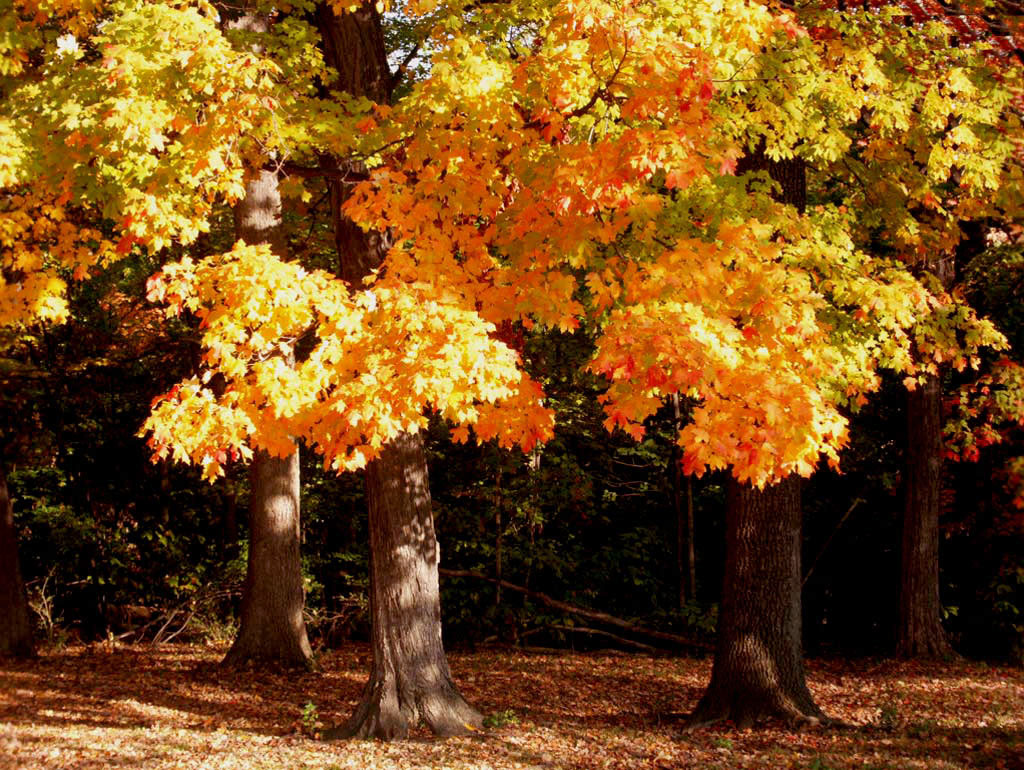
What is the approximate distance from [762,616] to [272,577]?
17.7 ft

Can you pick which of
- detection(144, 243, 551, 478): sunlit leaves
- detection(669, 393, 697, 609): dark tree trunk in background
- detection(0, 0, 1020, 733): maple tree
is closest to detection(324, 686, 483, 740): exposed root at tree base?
detection(0, 0, 1020, 733): maple tree

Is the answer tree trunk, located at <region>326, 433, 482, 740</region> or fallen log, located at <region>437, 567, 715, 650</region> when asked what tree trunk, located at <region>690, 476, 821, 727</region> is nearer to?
tree trunk, located at <region>326, 433, 482, 740</region>

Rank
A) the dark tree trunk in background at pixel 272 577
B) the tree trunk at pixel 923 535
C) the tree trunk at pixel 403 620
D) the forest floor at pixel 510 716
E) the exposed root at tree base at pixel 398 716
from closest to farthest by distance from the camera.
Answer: the forest floor at pixel 510 716, the exposed root at tree base at pixel 398 716, the tree trunk at pixel 403 620, the dark tree trunk in background at pixel 272 577, the tree trunk at pixel 923 535

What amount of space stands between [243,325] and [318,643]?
7812mm

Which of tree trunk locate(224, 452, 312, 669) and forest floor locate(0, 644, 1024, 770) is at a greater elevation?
tree trunk locate(224, 452, 312, 669)

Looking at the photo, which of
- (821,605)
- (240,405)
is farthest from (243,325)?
(821,605)

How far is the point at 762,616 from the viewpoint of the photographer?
347 inches

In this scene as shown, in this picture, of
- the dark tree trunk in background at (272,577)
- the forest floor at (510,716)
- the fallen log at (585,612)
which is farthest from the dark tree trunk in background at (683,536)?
the dark tree trunk in background at (272,577)

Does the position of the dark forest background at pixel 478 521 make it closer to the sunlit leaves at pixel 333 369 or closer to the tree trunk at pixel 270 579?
the tree trunk at pixel 270 579

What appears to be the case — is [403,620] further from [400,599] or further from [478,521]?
[478,521]

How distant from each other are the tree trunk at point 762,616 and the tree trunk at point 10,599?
7933 millimetres

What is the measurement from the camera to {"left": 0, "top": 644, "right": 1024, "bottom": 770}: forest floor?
25.0 feet

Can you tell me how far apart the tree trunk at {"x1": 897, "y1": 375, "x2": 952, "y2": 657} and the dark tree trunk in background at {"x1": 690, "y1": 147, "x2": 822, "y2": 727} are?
4523 mm

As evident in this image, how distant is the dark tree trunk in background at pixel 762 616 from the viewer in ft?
28.8
